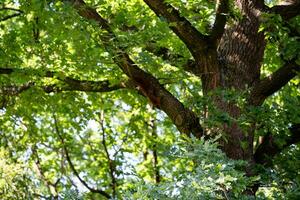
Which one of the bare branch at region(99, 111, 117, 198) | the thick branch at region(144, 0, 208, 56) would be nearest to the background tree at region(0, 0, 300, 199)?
the thick branch at region(144, 0, 208, 56)

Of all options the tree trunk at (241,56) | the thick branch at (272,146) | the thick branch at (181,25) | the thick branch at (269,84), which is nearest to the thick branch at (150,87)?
the tree trunk at (241,56)

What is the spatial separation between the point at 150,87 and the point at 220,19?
1.17 metres

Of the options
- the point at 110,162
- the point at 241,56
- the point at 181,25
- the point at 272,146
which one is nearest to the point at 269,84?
the point at 241,56

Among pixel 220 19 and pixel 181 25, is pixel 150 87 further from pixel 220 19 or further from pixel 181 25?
pixel 220 19

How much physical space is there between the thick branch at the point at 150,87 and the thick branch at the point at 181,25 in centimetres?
57

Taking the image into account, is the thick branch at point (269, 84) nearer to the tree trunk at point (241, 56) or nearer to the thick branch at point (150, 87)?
the tree trunk at point (241, 56)

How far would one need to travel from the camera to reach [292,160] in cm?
573

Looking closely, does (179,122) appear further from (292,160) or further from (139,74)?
(292,160)

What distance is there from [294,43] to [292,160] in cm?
133

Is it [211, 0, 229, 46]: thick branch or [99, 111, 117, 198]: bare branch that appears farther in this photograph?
[99, 111, 117, 198]: bare branch

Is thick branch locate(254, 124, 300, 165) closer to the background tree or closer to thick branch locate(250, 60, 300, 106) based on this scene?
the background tree

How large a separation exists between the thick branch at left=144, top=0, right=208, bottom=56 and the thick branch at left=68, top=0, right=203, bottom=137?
0.57 m

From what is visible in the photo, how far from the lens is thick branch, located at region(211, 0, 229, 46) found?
5184mm

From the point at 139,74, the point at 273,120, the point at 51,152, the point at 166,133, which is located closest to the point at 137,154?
the point at 166,133
